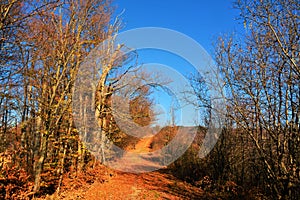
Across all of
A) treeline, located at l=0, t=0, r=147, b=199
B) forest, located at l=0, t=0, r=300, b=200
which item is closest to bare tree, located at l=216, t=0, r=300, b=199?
forest, located at l=0, t=0, r=300, b=200

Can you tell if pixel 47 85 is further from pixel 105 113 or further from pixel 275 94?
pixel 275 94

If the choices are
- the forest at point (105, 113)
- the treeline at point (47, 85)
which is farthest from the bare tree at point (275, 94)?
the treeline at point (47, 85)

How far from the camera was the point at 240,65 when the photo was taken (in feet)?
23.6

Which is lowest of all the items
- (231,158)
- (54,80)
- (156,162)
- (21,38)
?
(156,162)

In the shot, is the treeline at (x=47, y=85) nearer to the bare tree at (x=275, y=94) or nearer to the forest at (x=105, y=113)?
the forest at (x=105, y=113)

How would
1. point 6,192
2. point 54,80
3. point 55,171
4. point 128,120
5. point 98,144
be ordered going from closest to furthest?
1. point 6,192
2. point 54,80
3. point 55,171
4. point 98,144
5. point 128,120

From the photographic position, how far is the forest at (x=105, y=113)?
248 inches

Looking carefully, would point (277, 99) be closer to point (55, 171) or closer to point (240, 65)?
point (240, 65)

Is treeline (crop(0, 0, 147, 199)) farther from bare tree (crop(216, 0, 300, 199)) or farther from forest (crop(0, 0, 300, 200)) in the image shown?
bare tree (crop(216, 0, 300, 199))

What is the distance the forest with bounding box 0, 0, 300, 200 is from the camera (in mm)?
6289

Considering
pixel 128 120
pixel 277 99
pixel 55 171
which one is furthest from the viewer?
pixel 128 120

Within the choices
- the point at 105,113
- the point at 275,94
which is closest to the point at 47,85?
the point at 105,113

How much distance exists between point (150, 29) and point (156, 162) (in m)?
16.0

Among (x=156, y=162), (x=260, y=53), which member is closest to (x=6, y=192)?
(x=260, y=53)
